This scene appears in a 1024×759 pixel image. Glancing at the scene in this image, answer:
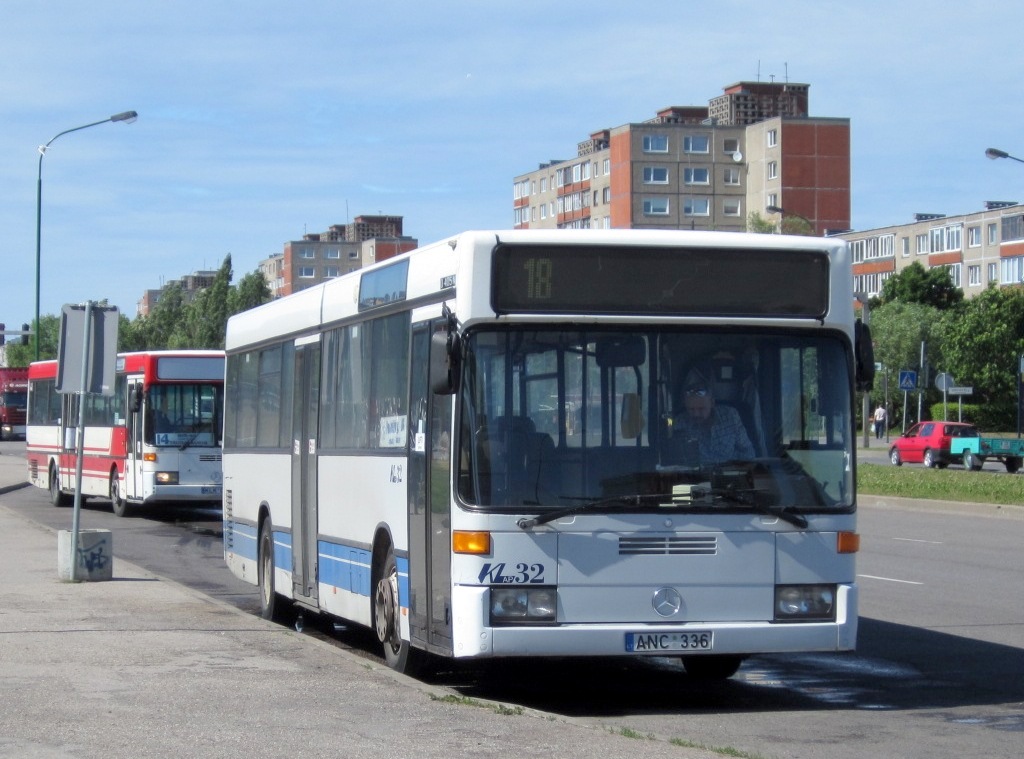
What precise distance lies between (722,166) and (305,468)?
4984 inches

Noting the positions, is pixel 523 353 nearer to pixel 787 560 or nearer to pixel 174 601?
pixel 787 560

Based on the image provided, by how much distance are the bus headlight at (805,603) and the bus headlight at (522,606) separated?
1.28 m

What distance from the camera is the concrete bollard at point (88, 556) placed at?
53.2ft

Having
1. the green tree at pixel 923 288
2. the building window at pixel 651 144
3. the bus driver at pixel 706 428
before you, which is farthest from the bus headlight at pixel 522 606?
the building window at pixel 651 144

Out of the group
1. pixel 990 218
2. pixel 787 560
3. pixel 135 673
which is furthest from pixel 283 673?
pixel 990 218

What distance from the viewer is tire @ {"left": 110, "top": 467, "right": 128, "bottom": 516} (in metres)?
30.5

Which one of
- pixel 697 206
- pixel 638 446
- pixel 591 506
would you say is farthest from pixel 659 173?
pixel 591 506

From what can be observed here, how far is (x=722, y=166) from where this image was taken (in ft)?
448

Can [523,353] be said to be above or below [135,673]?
above

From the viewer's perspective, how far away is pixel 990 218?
389 feet

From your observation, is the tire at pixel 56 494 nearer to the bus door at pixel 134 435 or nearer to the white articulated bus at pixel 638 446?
the bus door at pixel 134 435

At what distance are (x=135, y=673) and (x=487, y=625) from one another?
239cm

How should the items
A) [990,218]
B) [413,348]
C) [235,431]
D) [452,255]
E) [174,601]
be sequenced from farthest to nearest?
[990,218] < [235,431] < [174,601] < [413,348] < [452,255]

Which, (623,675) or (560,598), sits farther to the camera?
(623,675)
